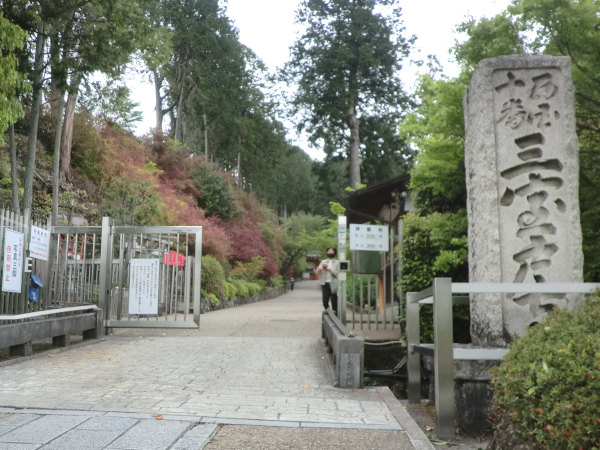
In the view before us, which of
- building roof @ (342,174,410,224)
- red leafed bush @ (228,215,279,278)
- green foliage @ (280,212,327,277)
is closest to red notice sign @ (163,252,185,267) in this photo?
building roof @ (342,174,410,224)

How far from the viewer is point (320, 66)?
90.3 feet

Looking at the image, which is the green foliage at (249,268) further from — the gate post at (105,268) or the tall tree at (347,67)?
the gate post at (105,268)

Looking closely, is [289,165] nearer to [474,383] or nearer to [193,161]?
[193,161]

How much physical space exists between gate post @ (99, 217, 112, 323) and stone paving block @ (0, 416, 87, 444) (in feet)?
20.2

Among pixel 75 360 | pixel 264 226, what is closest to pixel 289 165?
pixel 264 226

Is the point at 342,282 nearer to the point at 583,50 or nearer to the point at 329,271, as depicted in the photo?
the point at 329,271

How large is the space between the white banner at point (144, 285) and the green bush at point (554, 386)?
7707 millimetres

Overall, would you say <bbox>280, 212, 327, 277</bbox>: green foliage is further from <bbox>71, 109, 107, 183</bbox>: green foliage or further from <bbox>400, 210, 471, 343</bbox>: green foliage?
<bbox>400, 210, 471, 343</bbox>: green foliage

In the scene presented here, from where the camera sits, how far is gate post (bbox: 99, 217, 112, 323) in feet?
33.1

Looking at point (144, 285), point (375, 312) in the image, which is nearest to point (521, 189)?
point (375, 312)

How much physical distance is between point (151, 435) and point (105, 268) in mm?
6923

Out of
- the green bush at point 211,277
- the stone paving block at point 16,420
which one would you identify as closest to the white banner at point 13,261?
the stone paving block at point 16,420

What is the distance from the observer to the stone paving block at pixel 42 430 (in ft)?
11.8

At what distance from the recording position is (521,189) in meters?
5.85
